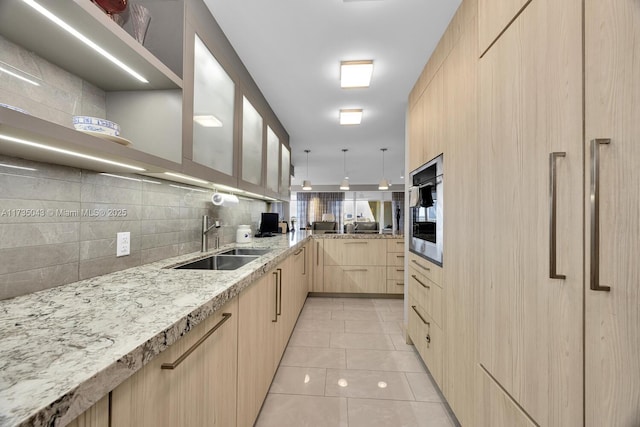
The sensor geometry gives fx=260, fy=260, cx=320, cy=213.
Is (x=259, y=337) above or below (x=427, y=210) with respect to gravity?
below

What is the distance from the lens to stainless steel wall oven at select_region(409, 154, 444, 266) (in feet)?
5.58

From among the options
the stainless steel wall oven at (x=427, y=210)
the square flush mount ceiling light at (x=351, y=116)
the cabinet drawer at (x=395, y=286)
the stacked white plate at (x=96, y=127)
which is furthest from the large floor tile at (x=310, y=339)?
the square flush mount ceiling light at (x=351, y=116)

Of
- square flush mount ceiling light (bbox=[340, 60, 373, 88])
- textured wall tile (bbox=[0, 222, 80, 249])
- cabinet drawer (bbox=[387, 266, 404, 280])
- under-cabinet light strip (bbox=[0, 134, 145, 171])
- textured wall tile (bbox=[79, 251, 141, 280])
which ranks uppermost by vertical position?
square flush mount ceiling light (bbox=[340, 60, 373, 88])

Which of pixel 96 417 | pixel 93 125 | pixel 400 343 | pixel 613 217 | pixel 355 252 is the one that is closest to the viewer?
pixel 96 417

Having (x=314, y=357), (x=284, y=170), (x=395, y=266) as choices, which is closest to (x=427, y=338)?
(x=314, y=357)

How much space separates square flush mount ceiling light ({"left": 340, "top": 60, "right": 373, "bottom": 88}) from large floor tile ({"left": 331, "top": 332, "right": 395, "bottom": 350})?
7.82ft

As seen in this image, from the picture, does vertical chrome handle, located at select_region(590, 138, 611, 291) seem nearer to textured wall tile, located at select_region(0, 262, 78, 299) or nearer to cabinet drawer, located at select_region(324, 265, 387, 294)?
textured wall tile, located at select_region(0, 262, 78, 299)

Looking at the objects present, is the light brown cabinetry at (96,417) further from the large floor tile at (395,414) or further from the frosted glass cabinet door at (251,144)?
the frosted glass cabinet door at (251,144)

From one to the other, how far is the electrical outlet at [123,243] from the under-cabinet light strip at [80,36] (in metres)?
0.74

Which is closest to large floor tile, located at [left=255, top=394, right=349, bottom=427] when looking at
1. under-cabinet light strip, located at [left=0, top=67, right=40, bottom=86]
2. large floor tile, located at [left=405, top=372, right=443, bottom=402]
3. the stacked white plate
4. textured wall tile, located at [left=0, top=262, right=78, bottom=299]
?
large floor tile, located at [left=405, top=372, right=443, bottom=402]

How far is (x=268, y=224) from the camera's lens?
3484mm

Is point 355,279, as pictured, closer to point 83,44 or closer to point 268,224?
point 268,224

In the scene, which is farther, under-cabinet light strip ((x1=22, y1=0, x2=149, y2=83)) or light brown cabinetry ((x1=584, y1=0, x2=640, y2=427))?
under-cabinet light strip ((x1=22, y1=0, x2=149, y2=83))

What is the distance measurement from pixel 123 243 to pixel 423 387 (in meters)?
2.05
